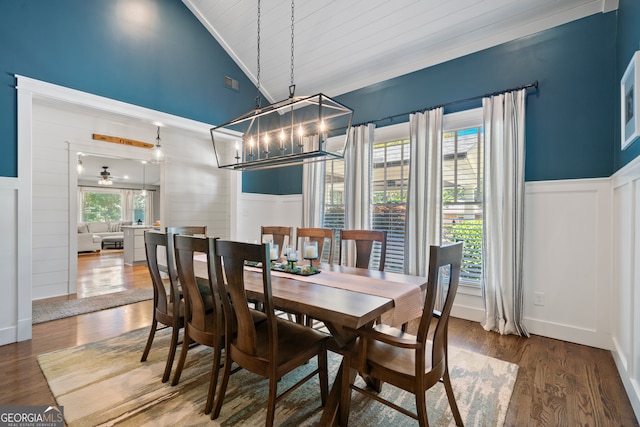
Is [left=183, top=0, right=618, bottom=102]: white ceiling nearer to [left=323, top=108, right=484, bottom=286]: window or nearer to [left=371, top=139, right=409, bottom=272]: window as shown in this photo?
[left=323, top=108, right=484, bottom=286]: window

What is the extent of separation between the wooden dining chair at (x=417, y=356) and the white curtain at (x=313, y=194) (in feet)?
10.0

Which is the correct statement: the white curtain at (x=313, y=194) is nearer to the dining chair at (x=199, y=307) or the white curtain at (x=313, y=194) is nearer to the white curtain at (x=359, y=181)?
the white curtain at (x=359, y=181)

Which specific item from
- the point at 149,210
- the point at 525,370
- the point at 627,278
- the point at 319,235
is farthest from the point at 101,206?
the point at 627,278

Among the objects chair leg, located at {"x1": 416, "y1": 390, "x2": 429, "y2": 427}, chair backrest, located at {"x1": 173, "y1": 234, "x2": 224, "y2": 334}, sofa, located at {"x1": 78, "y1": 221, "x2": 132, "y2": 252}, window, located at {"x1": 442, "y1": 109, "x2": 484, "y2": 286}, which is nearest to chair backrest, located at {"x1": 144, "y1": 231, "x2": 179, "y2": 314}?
chair backrest, located at {"x1": 173, "y1": 234, "x2": 224, "y2": 334}

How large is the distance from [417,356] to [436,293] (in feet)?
1.05

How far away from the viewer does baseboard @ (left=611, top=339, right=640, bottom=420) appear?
1.81m

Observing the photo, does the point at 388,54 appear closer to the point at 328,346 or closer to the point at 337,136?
the point at 337,136

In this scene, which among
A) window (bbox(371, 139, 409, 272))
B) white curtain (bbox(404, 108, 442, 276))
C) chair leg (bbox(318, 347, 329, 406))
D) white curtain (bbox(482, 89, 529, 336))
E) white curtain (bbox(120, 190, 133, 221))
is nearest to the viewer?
chair leg (bbox(318, 347, 329, 406))

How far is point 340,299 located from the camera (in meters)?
1.67

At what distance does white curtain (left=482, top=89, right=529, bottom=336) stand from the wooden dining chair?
71.0 inches

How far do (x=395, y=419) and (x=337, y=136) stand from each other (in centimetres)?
377

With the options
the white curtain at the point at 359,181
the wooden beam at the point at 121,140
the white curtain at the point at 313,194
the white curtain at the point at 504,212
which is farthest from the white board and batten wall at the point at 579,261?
the wooden beam at the point at 121,140

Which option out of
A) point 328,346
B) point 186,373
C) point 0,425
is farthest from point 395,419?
point 0,425

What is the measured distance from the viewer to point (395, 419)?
1765 millimetres
